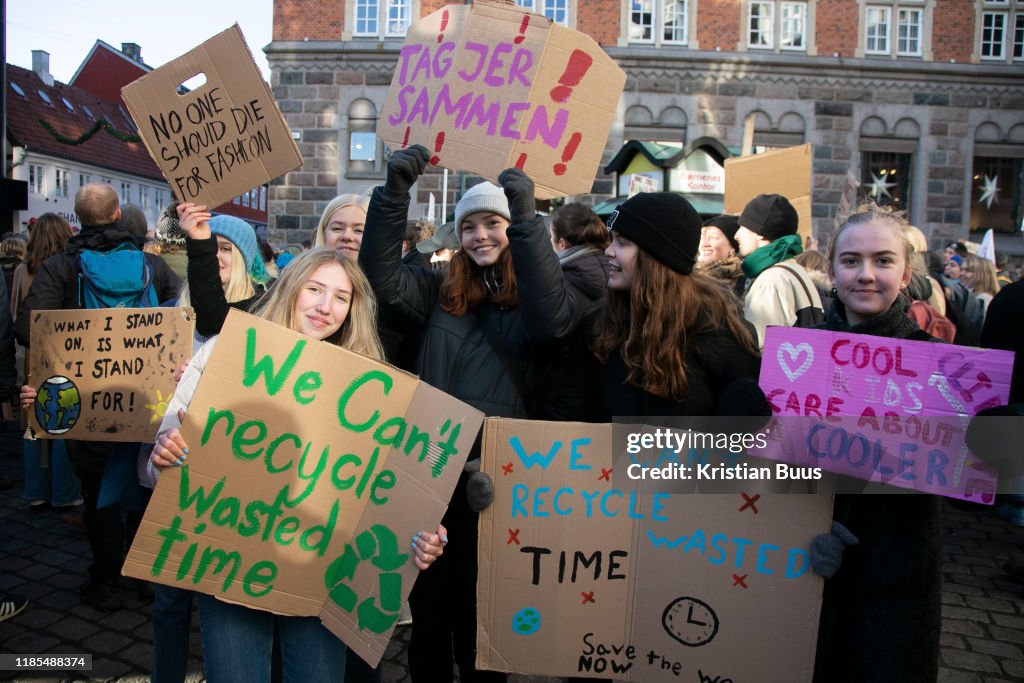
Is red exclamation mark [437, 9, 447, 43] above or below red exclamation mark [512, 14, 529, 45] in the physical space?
above

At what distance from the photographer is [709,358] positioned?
83.1 inches

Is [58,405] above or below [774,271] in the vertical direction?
below

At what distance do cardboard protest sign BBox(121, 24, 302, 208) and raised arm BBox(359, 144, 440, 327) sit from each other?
678 millimetres

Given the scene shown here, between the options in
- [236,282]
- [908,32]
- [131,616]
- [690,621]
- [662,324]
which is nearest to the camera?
[690,621]

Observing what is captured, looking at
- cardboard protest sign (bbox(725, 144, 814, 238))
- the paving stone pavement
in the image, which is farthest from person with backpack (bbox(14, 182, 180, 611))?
cardboard protest sign (bbox(725, 144, 814, 238))

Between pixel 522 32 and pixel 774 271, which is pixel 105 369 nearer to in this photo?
pixel 522 32

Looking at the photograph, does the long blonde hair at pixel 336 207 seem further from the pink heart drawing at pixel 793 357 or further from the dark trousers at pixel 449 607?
the pink heart drawing at pixel 793 357

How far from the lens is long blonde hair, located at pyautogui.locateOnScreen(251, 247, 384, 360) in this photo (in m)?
2.16

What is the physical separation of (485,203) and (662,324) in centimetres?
75

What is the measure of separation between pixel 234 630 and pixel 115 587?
2.26 meters

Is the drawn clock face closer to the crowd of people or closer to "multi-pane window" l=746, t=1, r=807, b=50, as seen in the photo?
the crowd of people

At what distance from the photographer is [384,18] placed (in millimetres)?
15164

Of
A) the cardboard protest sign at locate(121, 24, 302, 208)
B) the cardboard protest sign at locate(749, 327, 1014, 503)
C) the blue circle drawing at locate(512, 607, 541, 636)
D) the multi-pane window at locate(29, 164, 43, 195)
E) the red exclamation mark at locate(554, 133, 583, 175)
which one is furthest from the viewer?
the multi-pane window at locate(29, 164, 43, 195)

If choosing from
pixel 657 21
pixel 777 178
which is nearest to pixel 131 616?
pixel 777 178
